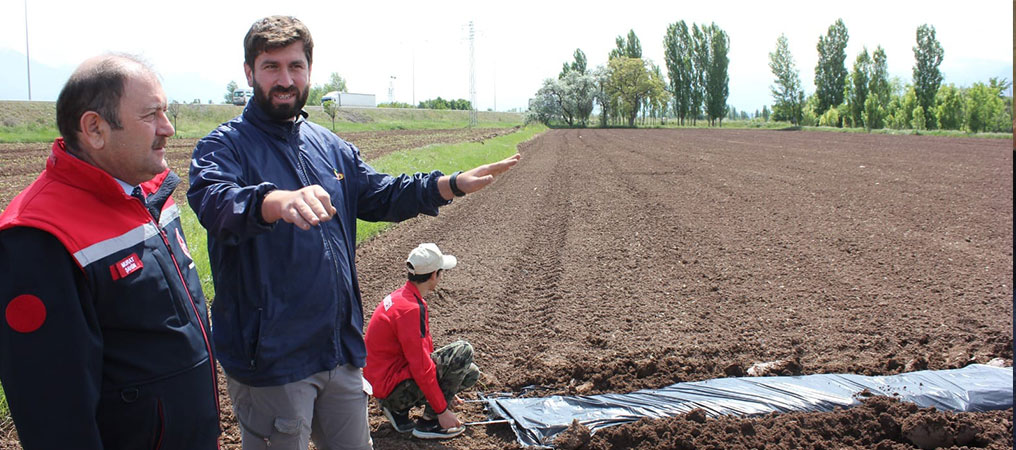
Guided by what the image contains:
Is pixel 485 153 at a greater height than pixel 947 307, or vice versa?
pixel 485 153

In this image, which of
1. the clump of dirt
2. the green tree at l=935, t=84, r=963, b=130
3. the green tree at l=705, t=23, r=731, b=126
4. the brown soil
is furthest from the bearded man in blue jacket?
the green tree at l=705, t=23, r=731, b=126

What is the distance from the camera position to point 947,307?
21.2 ft

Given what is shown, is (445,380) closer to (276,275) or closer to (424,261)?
(424,261)

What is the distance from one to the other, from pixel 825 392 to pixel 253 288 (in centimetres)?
363

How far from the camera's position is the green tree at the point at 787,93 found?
8394 centimetres

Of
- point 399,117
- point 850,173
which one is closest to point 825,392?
point 850,173

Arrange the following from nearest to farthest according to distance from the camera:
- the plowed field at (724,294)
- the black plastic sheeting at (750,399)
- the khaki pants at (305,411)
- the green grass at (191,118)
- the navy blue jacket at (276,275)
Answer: the navy blue jacket at (276,275) < the khaki pants at (305,411) < the plowed field at (724,294) < the black plastic sheeting at (750,399) < the green grass at (191,118)

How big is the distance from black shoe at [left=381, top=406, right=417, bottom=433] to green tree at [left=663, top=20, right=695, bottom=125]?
9272cm

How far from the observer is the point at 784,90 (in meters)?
84.6

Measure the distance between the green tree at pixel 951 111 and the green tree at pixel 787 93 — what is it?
25.5 metres

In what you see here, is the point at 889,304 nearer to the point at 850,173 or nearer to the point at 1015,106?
the point at 1015,106

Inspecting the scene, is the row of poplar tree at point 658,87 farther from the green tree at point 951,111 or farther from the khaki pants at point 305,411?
the khaki pants at point 305,411

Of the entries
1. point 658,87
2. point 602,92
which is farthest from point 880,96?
point 602,92

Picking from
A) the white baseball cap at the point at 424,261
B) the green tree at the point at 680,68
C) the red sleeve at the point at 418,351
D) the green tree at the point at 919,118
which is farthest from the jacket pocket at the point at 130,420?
the green tree at the point at 680,68
